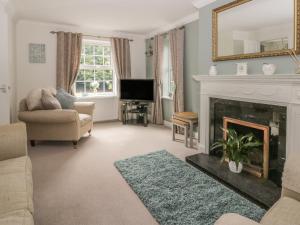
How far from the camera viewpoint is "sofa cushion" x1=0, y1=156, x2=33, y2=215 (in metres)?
1.17

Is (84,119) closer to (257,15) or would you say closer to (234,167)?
(234,167)

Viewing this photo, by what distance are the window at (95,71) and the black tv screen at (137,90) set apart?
494 mm

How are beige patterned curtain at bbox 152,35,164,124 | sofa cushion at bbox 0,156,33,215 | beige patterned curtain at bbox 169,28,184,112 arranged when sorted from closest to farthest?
1. sofa cushion at bbox 0,156,33,215
2. beige patterned curtain at bbox 169,28,184,112
3. beige patterned curtain at bbox 152,35,164,124

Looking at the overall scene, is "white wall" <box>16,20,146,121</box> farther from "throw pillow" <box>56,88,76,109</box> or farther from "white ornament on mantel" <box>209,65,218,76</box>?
"white ornament on mantel" <box>209,65,218,76</box>

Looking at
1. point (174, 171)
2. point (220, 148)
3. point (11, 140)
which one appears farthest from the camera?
point (220, 148)

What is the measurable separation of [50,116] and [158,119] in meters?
2.63

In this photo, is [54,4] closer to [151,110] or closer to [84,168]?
[84,168]

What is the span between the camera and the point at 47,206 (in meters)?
1.95

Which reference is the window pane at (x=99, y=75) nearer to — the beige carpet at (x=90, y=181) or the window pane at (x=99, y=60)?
the window pane at (x=99, y=60)

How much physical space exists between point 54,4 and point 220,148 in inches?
133

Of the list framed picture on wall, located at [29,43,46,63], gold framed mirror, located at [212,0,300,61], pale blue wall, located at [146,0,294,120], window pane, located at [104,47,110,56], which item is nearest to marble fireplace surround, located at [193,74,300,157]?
pale blue wall, located at [146,0,294,120]

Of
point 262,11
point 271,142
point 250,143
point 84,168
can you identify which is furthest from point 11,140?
point 262,11

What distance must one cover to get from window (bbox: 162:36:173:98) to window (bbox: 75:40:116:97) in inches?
53.1

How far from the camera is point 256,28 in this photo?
2535mm
